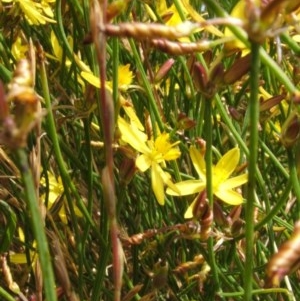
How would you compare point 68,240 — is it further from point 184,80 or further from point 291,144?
point 291,144

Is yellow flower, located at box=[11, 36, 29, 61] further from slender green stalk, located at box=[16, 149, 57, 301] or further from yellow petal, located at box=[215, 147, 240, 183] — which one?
slender green stalk, located at box=[16, 149, 57, 301]

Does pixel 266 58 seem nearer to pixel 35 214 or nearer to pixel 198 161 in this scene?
pixel 35 214

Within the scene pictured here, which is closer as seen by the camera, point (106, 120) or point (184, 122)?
point (106, 120)

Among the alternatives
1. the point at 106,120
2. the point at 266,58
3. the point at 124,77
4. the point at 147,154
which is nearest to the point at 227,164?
the point at 147,154

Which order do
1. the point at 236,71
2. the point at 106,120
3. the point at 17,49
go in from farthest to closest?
the point at 17,49, the point at 236,71, the point at 106,120

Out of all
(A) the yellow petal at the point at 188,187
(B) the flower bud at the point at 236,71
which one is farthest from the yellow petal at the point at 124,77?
(B) the flower bud at the point at 236,71

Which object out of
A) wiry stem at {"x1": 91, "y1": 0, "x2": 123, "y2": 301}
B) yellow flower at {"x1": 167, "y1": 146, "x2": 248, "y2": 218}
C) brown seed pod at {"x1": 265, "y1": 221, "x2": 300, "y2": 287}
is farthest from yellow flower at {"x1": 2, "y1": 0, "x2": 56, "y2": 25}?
brown seed pod at {"x1": 265, "y1": 221, "x2": 300, "y2": 287}

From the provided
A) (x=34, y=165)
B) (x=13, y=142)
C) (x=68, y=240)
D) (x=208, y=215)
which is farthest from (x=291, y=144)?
(x=68, y=240)
